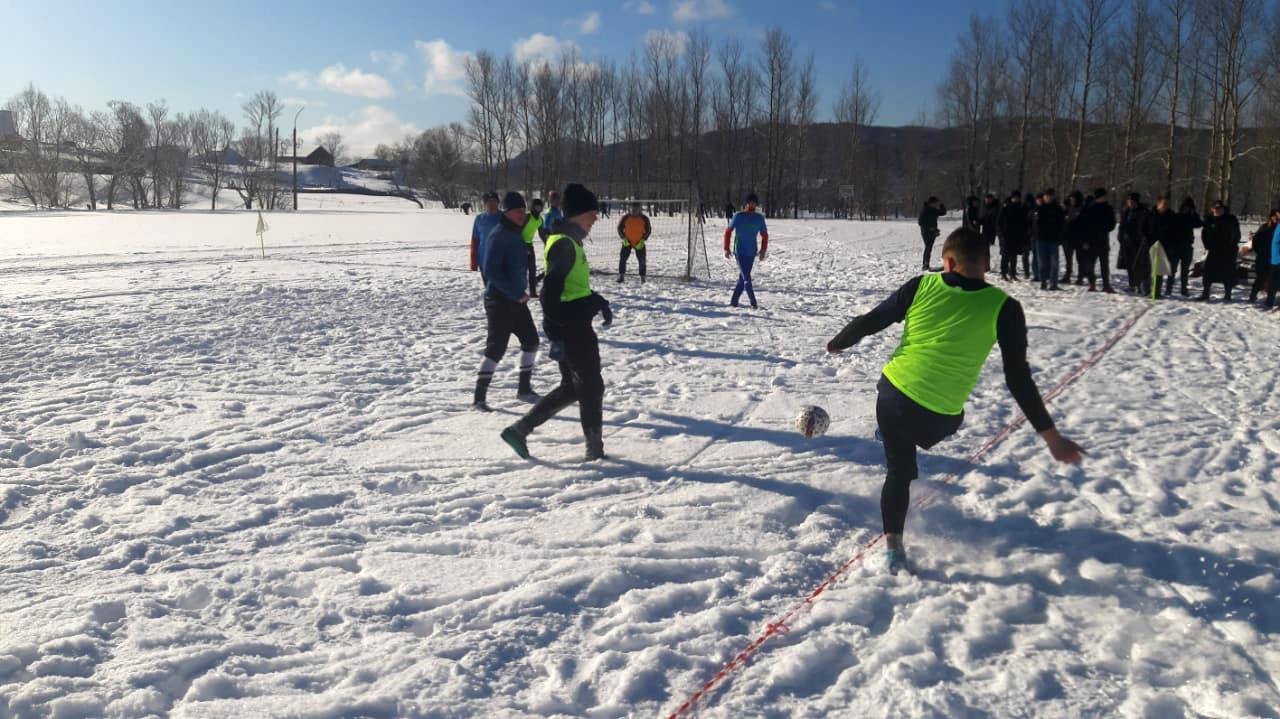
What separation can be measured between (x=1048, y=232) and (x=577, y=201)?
39.3 ft

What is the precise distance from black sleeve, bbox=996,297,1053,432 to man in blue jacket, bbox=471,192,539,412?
3814 mm

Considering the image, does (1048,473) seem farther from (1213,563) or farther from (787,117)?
(787,117)

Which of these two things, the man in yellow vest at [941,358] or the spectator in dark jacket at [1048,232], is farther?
the spectator in dark jacket at [1048,232]

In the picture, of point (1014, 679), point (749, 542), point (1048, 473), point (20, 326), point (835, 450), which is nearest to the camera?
point (1014, 679)

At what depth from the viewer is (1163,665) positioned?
10.5ft

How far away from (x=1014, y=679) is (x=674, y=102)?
2381 inches

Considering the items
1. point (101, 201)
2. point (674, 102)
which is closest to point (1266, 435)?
point (674, 102)

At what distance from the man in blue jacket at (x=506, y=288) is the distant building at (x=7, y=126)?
83.5 meters

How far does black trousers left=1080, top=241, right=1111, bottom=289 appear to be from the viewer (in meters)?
14.2

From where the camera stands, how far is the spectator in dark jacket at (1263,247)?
40.8 ft

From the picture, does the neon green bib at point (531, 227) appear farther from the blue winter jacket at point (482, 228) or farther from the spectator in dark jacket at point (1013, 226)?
the spectator in dark jacket at point (1013, 226)

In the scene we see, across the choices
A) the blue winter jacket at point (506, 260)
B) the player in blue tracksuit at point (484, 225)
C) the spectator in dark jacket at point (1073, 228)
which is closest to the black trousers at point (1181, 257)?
the spectator in dark jacket at point (1073, 228)

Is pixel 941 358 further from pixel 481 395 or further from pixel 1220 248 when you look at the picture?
pixel 1220 248

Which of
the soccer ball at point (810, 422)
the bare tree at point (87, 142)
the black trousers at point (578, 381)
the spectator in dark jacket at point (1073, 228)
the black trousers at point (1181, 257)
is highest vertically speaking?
the bare tree at point (87, 142)
